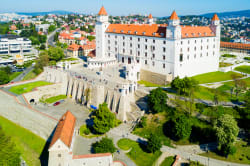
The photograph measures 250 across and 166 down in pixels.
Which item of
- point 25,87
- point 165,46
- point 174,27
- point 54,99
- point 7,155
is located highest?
point 174,27

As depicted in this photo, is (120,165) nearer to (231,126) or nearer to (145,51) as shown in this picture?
(231,126)

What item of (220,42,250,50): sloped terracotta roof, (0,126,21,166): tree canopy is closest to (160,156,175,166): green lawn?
(0,126,21,166): tree canopy

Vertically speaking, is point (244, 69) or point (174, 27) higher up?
point (174, 27)

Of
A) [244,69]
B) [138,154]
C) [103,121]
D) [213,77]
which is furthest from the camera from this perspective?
[244,69]

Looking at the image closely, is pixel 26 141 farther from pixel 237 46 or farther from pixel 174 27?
pixel 237 46

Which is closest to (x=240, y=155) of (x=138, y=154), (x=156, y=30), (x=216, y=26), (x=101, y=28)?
(x=138, y=154)

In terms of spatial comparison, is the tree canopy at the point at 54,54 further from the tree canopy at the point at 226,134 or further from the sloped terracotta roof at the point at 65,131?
the tree canopy at the point at 226,134
